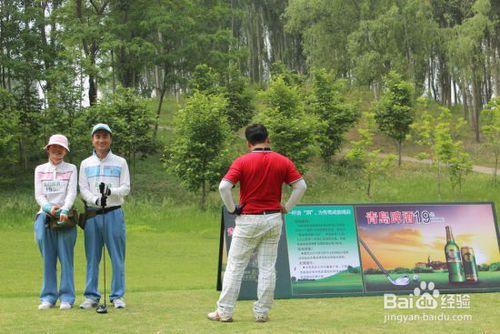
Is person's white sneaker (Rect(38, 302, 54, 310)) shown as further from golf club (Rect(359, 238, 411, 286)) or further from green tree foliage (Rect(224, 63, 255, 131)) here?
green tree foliage (Rect(224, 63, 255, 131))

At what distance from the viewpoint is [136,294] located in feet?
27.2

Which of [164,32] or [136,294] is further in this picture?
[164,32]

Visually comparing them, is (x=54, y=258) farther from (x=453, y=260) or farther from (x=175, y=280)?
(x=453, y=260)

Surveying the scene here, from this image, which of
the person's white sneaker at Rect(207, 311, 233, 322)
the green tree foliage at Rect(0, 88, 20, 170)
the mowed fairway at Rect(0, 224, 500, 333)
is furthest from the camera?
the green tree foliage at Rect(0, 88, 20, 170)

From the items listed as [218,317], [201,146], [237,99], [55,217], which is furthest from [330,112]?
[218,317]

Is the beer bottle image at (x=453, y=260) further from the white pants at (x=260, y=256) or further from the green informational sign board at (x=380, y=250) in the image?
the white pants at (x=260, y=256)

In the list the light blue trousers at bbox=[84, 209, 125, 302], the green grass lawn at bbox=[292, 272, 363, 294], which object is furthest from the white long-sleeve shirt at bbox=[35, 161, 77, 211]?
the green grass lawn at bbox=[292, 272, 363, 294]

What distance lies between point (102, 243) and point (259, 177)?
6.66 feet

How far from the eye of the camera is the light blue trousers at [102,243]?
7.04 meters

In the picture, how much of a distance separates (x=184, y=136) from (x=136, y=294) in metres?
17.7

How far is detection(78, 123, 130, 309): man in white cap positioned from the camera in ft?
23.0

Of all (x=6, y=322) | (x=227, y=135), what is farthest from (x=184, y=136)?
(x=6, y=322)

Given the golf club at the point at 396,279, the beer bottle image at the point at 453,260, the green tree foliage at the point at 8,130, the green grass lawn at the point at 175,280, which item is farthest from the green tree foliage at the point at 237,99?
the golf club at the point at 396,279

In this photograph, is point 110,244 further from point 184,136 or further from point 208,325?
point 184,136
